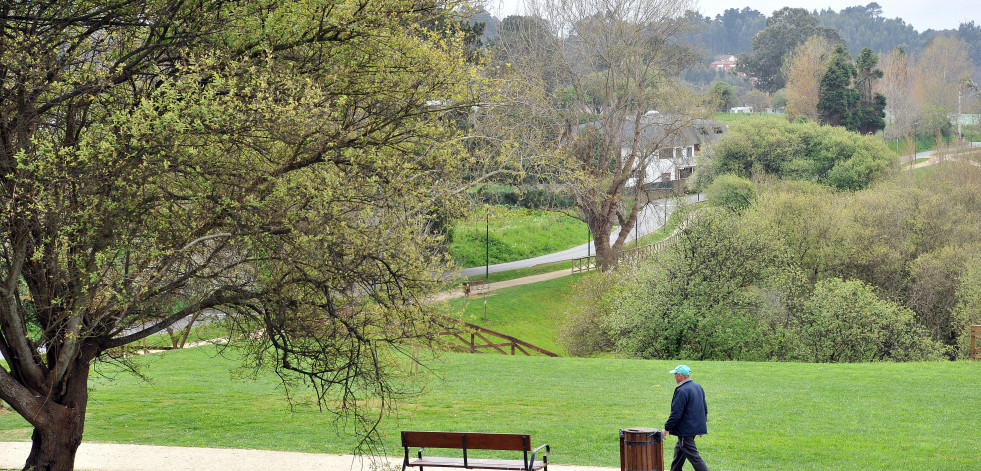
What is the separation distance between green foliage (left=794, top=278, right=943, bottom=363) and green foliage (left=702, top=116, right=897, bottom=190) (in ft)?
83.3

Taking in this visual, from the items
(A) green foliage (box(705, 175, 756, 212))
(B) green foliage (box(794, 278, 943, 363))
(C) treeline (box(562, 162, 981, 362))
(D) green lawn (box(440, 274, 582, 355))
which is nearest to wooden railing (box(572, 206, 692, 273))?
(C) treeline (box(562, 162, 981, 362))

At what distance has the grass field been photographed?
46.9 ft

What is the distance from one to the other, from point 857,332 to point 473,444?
830 inches

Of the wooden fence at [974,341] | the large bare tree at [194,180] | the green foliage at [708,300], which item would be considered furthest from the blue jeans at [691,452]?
the wooden fence at [974,341]

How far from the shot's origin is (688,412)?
11508 mm

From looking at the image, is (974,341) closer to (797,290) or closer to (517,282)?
(797,290)

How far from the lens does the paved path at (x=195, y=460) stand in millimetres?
13250

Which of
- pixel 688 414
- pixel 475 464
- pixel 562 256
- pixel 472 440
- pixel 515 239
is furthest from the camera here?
pixel 515 239

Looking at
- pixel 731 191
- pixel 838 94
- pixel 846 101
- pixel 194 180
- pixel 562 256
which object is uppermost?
pixel 838 94

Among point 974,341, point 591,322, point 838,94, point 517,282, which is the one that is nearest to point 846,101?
point 838,94

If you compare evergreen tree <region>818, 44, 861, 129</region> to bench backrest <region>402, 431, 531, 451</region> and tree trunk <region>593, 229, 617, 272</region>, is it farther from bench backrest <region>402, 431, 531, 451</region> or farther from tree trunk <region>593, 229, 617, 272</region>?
bench backrest <region>402, 431, 531, 451</region>

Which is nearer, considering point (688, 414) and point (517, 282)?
point (688, 414)

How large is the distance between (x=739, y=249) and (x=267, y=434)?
19.5 meters

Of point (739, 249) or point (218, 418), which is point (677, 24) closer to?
point (739, 249)
